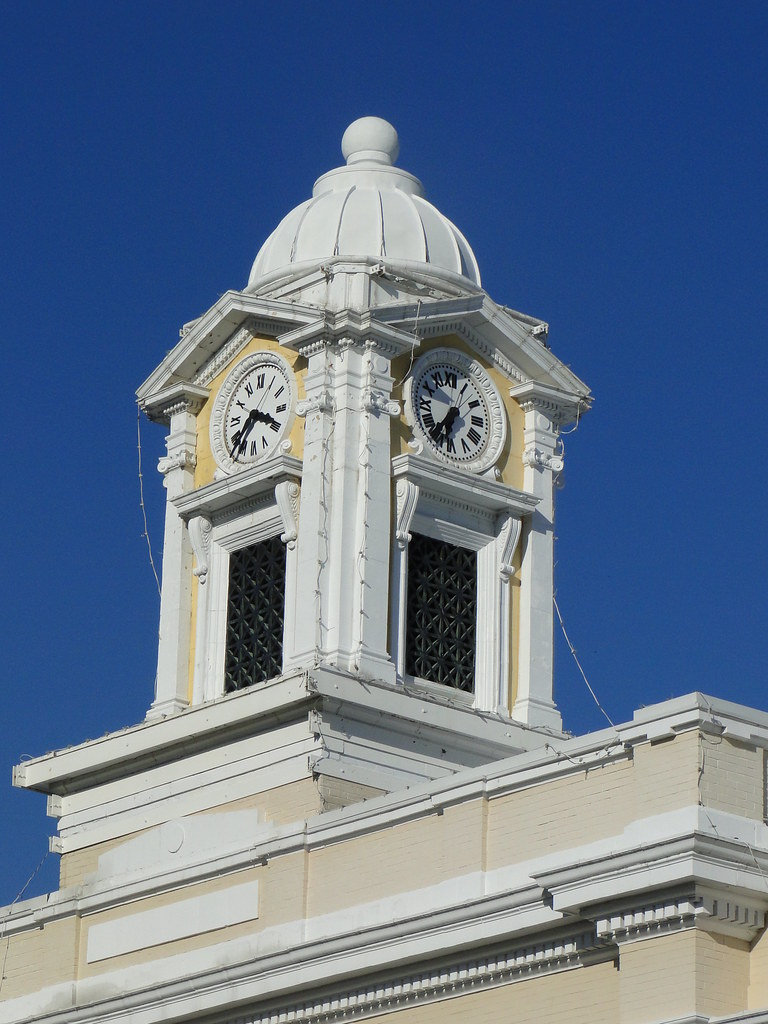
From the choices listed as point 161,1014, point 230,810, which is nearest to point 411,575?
point 230,810

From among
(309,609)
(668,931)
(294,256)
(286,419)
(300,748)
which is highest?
(294,256)

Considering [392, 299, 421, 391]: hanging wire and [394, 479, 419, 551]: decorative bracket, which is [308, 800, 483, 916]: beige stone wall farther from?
[392, 299, 421, 391]: hanging wire

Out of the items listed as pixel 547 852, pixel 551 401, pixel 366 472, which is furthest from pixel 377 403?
pixel 547 852

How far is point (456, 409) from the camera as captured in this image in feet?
126

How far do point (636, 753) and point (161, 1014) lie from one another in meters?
8.74

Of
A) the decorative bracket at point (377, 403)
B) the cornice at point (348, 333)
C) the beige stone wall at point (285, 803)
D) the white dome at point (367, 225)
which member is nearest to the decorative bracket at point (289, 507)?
the decorative bracket at point (377, 403)

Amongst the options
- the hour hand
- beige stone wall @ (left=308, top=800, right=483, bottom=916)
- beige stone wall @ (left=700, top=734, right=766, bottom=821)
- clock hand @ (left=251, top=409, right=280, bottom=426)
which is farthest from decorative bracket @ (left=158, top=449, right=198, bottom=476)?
beige stone wall @ (left=700, top=734, right=766, bottom=821)

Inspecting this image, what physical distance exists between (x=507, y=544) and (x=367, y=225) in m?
5.64

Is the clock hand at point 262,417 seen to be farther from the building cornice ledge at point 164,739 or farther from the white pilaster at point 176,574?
the building cornice ledge at point 164,739

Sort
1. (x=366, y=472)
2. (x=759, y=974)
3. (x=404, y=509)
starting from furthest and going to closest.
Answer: (x=404, y=509) → (x=366, y=472) → (x=759, y=974)

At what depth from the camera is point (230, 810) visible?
1385 inches

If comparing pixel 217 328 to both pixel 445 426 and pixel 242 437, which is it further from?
pixel 445 426

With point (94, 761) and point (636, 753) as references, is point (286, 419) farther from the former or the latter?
point (636, 753)

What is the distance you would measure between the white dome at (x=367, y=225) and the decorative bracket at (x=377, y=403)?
2.46 m
